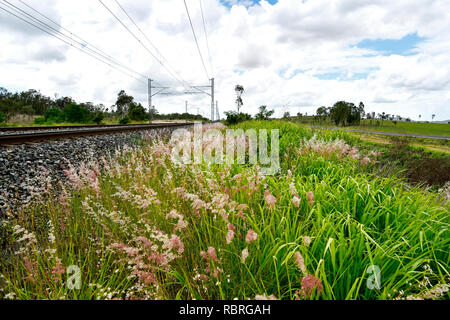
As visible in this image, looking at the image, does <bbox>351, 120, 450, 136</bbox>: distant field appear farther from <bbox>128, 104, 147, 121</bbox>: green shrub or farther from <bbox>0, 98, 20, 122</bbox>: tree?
<bbox>0, 98, 20, 122</bbox>: tree

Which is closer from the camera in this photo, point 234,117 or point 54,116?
point 234,117

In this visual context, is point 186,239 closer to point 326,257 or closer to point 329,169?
point 326,257

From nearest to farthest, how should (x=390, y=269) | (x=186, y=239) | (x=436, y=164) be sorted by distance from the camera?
(x=390, y=269), (x=186, y=239), (x=436, y=164)

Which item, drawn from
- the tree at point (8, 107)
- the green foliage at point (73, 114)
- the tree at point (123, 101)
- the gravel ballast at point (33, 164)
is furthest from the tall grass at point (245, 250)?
the tree at point (123, 101)

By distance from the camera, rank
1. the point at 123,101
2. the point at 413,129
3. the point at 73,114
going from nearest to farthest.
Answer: the point at 73,114
the point at 413,129
the point at 123,101

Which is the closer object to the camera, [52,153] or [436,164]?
[52,153]

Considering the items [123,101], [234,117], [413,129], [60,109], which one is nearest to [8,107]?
[60,109]

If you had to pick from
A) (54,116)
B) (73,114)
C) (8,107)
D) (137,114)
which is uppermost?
(137,114)

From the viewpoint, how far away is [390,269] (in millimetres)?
1681

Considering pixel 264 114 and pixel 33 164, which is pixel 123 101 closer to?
pixel 264 114

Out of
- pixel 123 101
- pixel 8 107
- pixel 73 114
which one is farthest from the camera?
pixel 123 101

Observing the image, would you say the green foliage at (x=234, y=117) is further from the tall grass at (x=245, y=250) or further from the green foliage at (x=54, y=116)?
the green foliage at (x=54, y=116)
